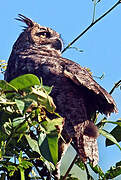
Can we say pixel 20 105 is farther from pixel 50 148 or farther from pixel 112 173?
pixel 112 173

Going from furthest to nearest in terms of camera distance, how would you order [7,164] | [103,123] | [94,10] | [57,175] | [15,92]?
1. [94,10]
2. [103,123]
3. [57,175]
4. [7,164]
5. [15,92]

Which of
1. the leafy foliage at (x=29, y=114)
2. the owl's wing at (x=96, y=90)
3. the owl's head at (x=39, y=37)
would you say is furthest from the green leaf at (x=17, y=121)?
the owl's head at (x=39, y=37)

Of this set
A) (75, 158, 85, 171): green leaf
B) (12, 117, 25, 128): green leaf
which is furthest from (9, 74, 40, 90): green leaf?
(75, 158, 85, 171): green leaf

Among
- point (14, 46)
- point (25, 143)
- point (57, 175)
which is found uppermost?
point (25, 143)

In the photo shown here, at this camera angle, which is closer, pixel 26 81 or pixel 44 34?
pixel 26 81

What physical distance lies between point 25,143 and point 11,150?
0.10 m

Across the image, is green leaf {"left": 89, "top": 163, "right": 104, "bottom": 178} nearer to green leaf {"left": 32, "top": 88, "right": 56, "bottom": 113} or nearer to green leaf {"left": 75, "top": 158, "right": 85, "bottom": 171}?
green leaf {"left": 75, "top": 158, "right": 85, "bottom": 171}

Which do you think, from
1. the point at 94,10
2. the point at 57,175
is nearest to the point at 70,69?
the point at 94,10

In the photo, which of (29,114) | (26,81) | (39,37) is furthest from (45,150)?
(39,37)

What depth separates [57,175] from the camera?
1.88 metres

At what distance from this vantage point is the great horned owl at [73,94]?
2090 mm

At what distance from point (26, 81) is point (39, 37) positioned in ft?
8.60

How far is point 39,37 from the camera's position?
396 cm

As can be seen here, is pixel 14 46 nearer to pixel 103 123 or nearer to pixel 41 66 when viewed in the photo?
Result: pixel 41 66
